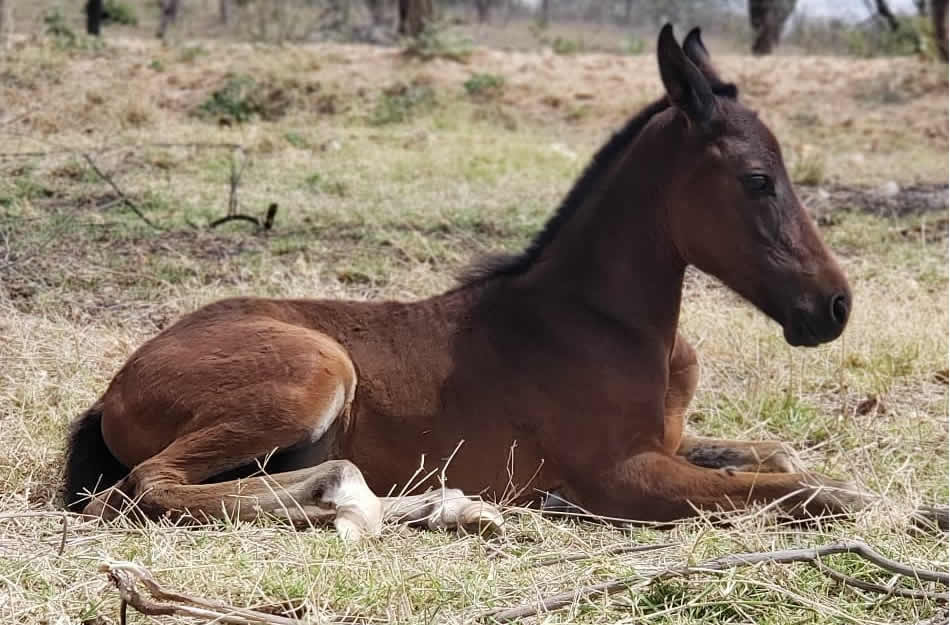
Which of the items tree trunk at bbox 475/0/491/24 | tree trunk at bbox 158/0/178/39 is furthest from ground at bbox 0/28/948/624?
tree trunk at bbox 475/0/491/24

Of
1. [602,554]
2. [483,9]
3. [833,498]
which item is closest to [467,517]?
[602,554]

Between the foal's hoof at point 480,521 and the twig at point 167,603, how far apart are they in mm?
1127

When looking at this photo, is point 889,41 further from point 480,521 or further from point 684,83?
point 480,521

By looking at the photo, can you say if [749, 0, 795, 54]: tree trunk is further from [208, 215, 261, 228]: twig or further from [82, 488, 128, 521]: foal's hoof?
[82, 488, 128, 521]: foal's hoof

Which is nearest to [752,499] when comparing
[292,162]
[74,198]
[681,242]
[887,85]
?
[681,242]

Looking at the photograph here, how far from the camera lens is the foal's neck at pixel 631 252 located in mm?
4625

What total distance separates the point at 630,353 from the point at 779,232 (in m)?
0.73

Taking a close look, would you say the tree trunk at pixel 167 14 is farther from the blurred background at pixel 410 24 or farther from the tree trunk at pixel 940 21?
Result: the tree trunk at pixel 940 21

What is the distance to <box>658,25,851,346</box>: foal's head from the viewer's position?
4.29 meters

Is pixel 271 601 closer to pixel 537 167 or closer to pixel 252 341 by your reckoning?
pixel 252 341

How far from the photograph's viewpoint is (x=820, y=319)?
4.25 m

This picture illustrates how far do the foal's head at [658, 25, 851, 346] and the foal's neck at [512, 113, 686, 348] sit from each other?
9 centimetres

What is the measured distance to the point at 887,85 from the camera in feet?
55.7

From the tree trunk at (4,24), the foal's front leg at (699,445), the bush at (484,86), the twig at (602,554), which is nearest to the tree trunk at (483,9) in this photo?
the tree trunk at (4,24)
